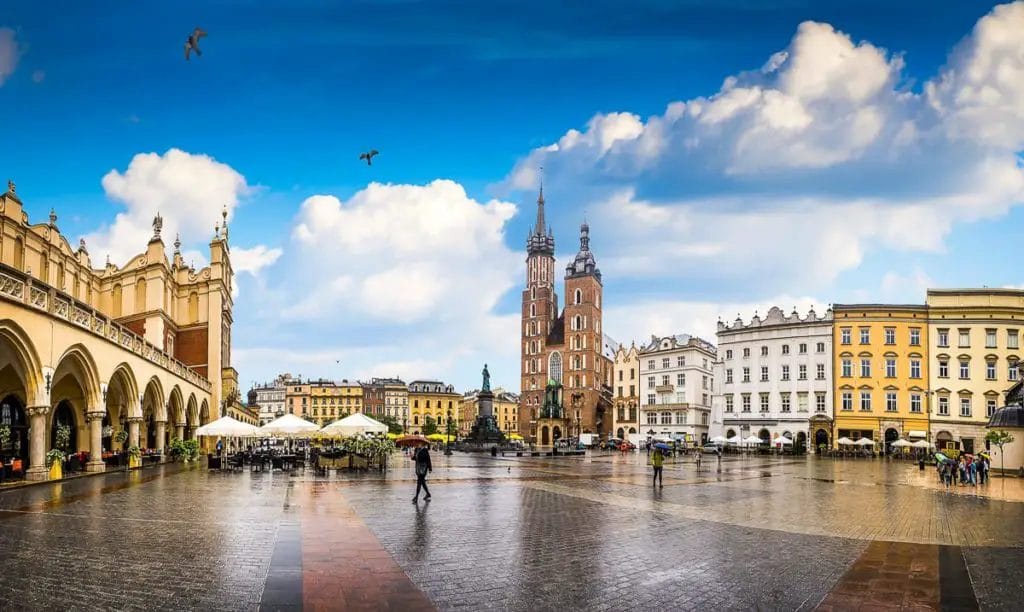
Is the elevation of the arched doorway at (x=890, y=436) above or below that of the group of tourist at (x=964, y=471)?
→ below

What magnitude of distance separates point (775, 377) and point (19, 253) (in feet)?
215

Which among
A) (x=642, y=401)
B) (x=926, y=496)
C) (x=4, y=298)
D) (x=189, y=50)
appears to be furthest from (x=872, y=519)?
(x=642, y=401)

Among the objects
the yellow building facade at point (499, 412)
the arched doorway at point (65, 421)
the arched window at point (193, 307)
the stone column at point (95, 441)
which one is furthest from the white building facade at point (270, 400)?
the stone column at point (95, 441)

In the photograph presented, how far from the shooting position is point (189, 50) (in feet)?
72.2

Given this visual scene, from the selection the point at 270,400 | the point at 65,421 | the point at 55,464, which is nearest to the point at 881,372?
the point at 65,421

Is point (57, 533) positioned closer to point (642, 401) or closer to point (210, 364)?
point (210, 364)

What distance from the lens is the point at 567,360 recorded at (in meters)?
133

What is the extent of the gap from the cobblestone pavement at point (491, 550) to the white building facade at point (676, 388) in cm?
6860

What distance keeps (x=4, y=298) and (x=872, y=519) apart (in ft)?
78.9

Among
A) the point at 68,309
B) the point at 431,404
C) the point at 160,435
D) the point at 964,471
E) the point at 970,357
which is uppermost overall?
the point at 68,309

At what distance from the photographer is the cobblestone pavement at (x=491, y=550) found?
9.55 meters

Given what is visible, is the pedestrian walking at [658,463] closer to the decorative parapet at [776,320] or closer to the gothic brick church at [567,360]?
the decorative parapet at [776,320]

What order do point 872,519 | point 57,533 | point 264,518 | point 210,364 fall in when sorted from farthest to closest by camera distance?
1. point 210,364
2. point 872,519
3. point 264,518
4. point 57,533

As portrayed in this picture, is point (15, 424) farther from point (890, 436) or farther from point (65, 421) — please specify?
point (890, 436)
